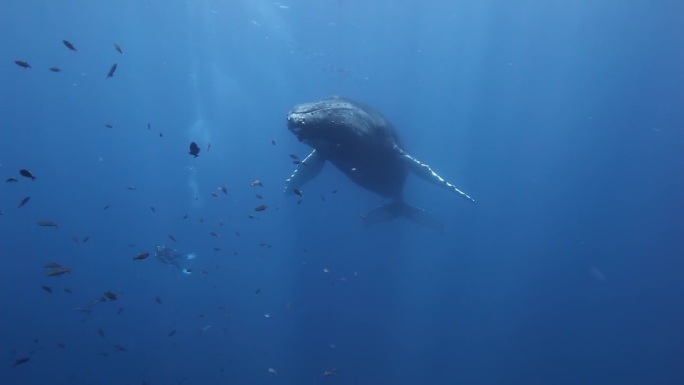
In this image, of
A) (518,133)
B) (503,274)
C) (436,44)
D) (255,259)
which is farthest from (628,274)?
(255,259)

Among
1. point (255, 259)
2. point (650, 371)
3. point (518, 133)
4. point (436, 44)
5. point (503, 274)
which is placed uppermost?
point (436, 44)

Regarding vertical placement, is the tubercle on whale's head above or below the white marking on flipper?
above

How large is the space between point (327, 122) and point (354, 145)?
1392 millimetres

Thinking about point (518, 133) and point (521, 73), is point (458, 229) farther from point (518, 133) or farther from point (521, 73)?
point (521, 73)

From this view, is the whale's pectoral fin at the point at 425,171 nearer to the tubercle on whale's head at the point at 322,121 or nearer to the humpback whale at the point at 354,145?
the humpback whale at the point at 354,145

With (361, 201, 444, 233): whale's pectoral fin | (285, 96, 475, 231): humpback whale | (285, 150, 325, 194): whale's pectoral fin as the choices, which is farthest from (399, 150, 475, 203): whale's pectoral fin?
(361, 201, 444, 233): whale's pectoral fin

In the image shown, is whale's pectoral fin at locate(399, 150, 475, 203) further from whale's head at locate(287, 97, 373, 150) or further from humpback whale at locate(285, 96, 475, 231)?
whale's head at locate(287, 97, 373, 150)

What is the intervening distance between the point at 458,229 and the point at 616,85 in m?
15.4

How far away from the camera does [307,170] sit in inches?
571

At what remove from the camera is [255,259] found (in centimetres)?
4406

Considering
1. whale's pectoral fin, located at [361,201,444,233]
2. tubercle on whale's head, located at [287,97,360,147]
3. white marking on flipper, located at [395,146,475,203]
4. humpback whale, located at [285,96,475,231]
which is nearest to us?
tubercle on whale's head, located at [287,97,360,147]

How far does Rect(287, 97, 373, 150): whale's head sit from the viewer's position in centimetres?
1017

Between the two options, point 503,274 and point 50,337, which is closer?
point 503,274

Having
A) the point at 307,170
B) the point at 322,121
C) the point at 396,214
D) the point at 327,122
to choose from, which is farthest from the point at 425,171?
the point at 322,121
